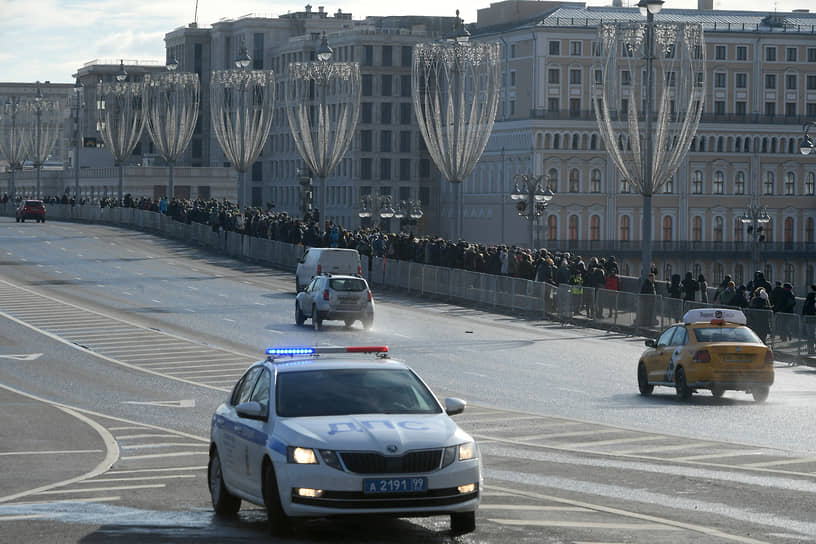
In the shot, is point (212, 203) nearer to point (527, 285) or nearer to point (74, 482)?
point (527, 285)

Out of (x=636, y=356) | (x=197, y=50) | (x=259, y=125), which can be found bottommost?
(x=636, y=356)

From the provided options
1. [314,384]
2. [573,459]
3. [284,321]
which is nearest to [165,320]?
[284,321]

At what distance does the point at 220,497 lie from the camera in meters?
13.5

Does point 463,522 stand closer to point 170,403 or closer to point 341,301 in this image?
point 170,403

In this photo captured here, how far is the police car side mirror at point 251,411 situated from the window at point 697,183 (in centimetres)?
12820

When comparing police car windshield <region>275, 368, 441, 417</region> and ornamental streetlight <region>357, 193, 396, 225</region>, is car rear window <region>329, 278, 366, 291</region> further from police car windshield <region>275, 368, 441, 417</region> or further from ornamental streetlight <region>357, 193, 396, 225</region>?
ornamental streetlight <region>357, 193, 396, 225</region>

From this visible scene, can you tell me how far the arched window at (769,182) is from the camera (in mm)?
141250

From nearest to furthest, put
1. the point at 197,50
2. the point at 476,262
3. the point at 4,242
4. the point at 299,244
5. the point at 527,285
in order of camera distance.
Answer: the point at 527,285
the point at 476,262
the point at 299,244
the point at 4,242
the point at 197,50

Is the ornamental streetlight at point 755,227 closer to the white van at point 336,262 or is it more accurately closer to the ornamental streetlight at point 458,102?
the ornamental streetlight at point 458,102

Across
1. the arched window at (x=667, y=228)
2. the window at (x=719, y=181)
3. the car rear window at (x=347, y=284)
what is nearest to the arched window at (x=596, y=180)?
the arched window at (x=667, y=228)

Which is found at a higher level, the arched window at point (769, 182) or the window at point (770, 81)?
the window at point (770, 81)

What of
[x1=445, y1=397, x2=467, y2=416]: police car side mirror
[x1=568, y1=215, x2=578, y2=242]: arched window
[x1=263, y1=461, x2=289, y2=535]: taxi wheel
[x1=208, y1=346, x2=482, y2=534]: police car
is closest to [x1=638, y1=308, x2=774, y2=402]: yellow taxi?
[x1=208, y1=346, x2=482, y2=534]: police car

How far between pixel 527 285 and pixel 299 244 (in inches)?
767

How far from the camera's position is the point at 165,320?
1734 inches
